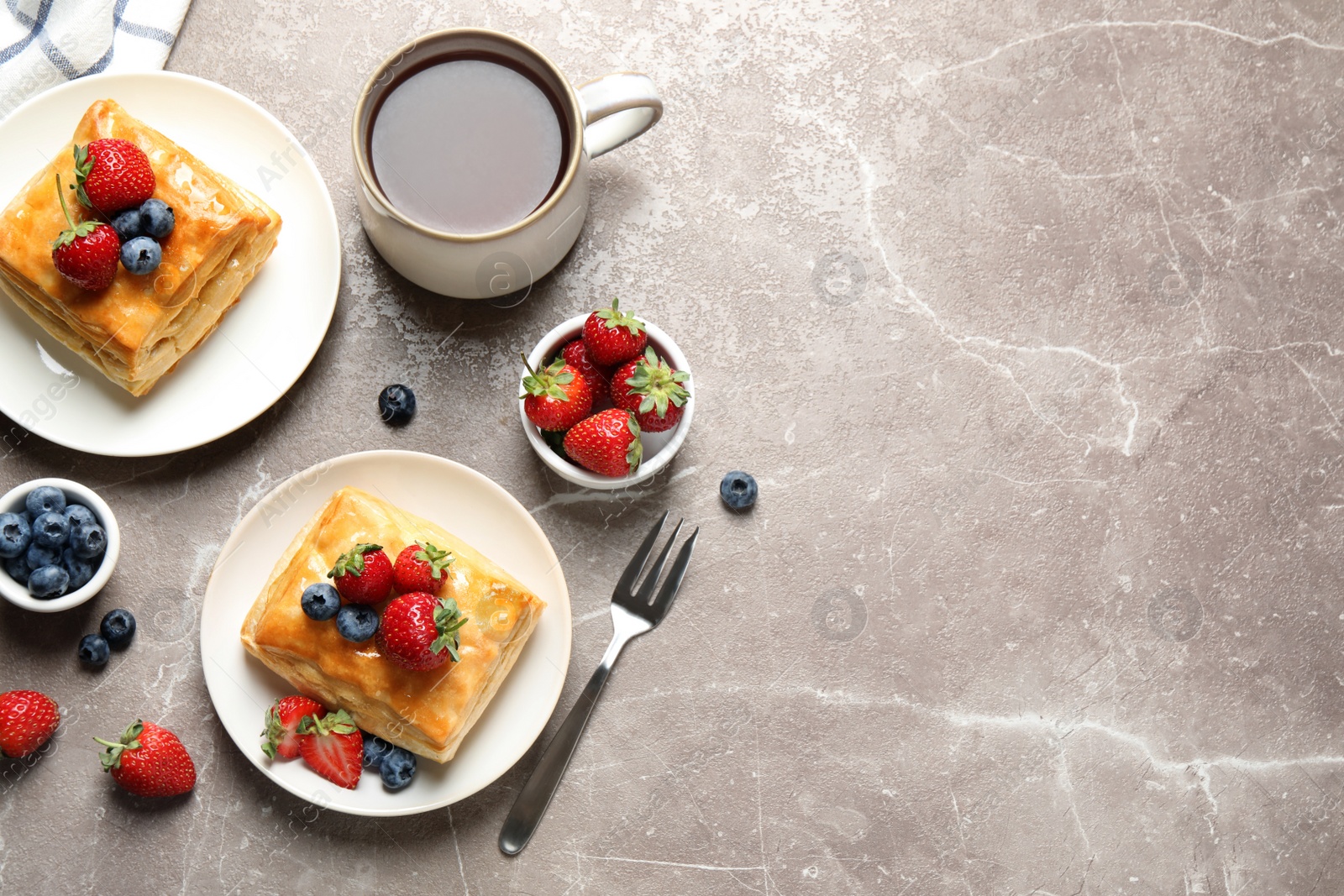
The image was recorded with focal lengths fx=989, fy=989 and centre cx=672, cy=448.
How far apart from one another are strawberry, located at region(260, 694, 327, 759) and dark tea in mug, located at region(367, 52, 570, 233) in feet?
2.82

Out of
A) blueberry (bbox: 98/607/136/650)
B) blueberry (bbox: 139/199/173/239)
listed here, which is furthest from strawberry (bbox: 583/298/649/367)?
blueberry (bbox: 98/607/136/650)

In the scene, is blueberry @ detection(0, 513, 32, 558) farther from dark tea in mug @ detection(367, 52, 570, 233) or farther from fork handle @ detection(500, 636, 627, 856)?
fork handle @ detection(500, 636, 627, 856)

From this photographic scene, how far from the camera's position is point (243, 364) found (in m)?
1.80

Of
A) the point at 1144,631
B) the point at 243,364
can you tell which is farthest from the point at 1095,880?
the point at 243,364

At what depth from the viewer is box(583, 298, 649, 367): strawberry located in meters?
1.72

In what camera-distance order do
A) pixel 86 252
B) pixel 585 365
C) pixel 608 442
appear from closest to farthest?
pixel 86 252 → pixel 608 442 → pixel 585 365

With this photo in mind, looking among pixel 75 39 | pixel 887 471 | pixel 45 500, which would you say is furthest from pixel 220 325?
pixel 887 471

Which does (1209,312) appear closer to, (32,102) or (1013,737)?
(1013,737)

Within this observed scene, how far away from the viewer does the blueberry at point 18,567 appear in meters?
1.70

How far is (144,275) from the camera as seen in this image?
1650 millimetres

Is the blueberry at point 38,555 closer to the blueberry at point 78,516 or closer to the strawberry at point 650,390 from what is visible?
the blueberry at point 78,516

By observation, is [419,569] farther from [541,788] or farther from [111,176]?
[111,176]

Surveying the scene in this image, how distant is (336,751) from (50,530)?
61cm

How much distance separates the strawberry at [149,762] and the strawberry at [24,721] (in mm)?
113
